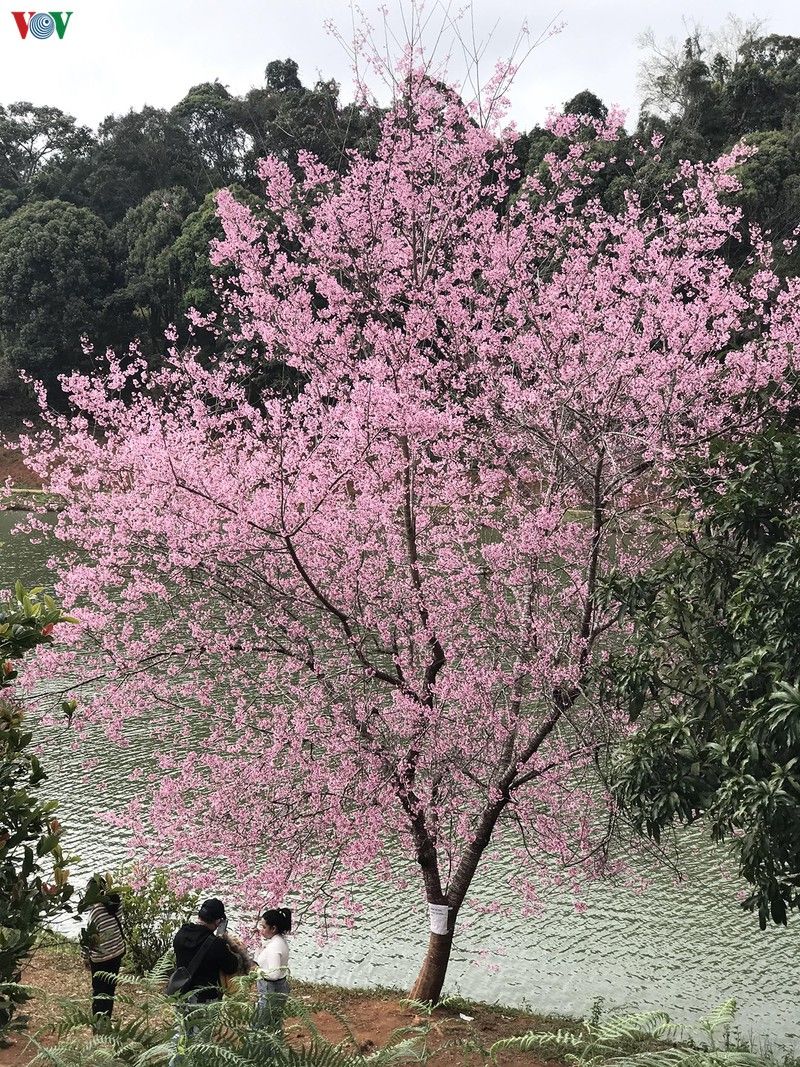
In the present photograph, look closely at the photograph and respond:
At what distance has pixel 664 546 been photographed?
320 inches

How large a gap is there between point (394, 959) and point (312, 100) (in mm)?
20250

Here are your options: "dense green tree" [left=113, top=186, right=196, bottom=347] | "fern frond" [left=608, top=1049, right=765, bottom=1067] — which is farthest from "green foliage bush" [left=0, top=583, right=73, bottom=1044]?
"dense green tree" [left=113, top=186, right=196, bottom=347]

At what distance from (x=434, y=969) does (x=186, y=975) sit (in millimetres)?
3181

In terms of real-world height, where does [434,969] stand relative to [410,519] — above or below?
below

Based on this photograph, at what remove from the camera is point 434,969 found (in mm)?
7480

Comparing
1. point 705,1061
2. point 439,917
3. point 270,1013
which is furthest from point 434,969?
point 705,1061

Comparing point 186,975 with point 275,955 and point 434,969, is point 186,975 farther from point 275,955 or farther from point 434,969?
point 434,969

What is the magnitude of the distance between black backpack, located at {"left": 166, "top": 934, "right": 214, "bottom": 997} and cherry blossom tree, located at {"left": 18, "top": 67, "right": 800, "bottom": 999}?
2.02 metres

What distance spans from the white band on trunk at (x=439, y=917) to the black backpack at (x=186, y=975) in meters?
2.80

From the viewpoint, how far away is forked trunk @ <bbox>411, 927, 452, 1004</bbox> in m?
7.44

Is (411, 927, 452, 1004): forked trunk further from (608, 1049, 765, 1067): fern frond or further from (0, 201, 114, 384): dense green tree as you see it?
(0, 201, 114, 384): dense green tree

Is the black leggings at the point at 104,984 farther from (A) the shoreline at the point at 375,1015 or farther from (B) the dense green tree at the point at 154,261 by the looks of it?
(B) the dense green tree at the point at 154,261

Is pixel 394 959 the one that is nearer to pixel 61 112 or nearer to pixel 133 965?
A: pixel 133 965

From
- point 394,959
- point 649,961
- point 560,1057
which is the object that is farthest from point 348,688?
point 649,961
